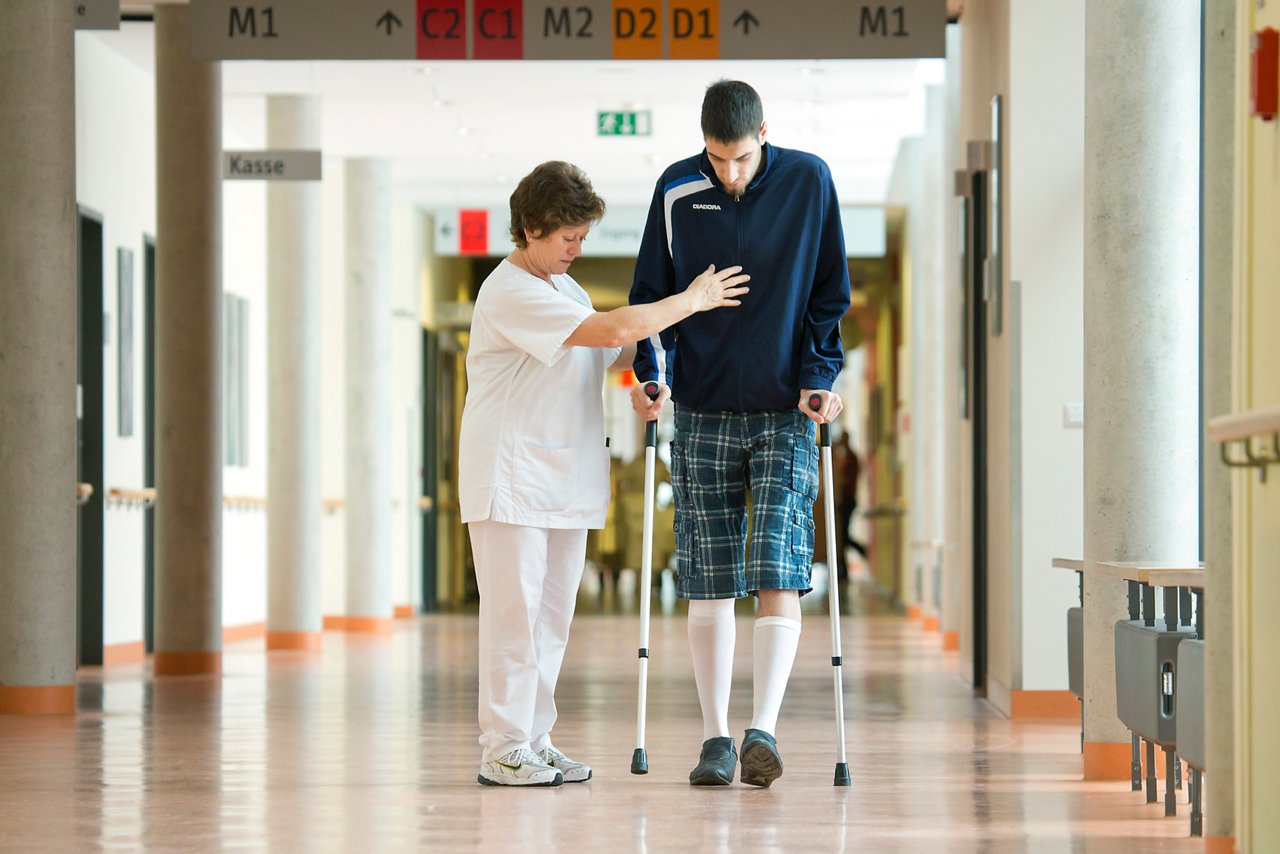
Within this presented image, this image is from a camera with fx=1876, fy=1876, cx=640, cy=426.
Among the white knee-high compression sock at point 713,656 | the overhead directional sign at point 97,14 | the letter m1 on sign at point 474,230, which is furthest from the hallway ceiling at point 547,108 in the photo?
the white knee-high compression sock at point 713,656

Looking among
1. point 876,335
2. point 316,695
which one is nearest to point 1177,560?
point 316,695

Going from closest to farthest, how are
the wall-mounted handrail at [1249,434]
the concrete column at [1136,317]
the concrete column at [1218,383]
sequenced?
1. the wall-mounted handrail at [1249,434]
2. the concrete column at [1218,383]
3. the concrete column at [1136,317]

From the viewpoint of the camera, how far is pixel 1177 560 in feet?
17.1

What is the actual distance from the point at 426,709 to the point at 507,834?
11.4 feet

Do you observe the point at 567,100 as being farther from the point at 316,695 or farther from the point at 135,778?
the point at 135,778

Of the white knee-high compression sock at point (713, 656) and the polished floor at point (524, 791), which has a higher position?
the white knee-high compression sock at point (713, 656)

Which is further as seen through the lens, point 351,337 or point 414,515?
point 414,515

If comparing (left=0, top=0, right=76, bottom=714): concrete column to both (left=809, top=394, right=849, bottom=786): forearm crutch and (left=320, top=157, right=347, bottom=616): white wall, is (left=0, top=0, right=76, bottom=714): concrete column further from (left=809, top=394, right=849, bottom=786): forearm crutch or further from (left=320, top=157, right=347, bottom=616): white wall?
(left=320, top=157, right=347, bottom=616): white wall

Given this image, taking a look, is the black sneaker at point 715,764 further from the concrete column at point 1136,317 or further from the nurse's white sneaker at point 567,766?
the concrete column at point 1136,317

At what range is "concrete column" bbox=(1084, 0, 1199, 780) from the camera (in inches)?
205

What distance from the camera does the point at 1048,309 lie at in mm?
7410

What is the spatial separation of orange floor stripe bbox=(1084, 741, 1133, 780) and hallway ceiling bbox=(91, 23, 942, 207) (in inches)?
270

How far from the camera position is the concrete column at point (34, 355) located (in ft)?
24.7

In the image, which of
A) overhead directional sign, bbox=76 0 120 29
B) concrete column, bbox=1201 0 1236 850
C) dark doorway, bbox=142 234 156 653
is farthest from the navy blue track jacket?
dark doorway, bbox=142 234 156 653
